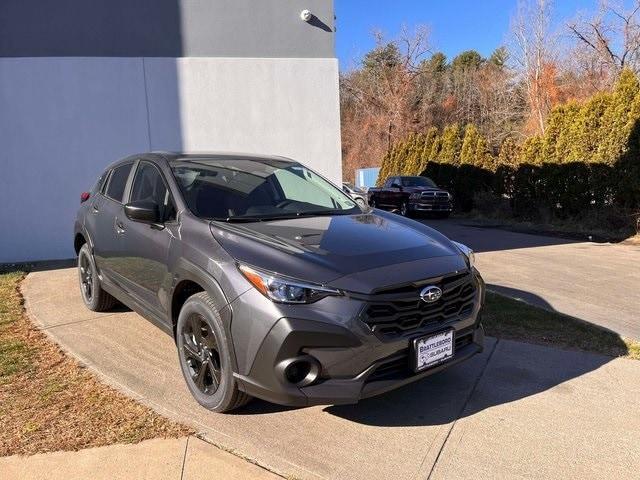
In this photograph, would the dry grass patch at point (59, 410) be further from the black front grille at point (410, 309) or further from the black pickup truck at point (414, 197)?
the black pickup truck at point (414, 197)

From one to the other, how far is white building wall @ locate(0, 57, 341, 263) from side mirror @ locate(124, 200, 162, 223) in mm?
6143

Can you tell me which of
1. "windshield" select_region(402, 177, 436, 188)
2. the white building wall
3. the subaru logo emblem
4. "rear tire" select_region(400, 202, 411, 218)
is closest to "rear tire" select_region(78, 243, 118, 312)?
the subaru logo emblem

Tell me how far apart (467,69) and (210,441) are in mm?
56152

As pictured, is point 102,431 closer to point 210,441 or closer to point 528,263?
point 210,441

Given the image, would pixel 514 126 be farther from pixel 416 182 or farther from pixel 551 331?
pixel 551 331

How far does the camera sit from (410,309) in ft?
10.4

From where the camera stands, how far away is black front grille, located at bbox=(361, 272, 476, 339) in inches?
120

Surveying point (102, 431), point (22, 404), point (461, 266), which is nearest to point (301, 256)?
point (461, 266)

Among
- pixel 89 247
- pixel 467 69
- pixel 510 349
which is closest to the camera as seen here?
pixel 510 349

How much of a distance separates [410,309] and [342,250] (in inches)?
21.7

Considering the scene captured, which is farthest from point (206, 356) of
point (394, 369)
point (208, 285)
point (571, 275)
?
point (571, 275)

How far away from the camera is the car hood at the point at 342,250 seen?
3.09m

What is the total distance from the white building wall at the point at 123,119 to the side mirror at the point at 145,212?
6143 mm

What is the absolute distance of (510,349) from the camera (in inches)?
187
